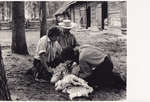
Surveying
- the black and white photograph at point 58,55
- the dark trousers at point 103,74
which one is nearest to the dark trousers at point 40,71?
the black and white photograph at point 58,55

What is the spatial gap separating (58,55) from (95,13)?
833mm

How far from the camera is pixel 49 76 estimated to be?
3.85 m

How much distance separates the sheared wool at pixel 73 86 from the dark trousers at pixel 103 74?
0.11m

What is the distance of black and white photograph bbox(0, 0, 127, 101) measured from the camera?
3787mm

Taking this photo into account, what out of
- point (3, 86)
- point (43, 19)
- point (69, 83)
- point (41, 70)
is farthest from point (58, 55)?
point (3, 86)

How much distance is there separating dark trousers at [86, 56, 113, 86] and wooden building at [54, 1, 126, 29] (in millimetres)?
529

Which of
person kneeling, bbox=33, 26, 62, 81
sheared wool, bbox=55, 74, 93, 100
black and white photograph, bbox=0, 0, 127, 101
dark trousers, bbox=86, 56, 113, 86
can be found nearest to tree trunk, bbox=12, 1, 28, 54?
black and white photograph, bbox=0, 0, 127, 101

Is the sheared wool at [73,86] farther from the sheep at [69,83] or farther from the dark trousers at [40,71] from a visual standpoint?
the dark trousers at [40,71]

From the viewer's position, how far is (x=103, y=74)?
3.85 meters

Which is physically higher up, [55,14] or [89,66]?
[55,14]
